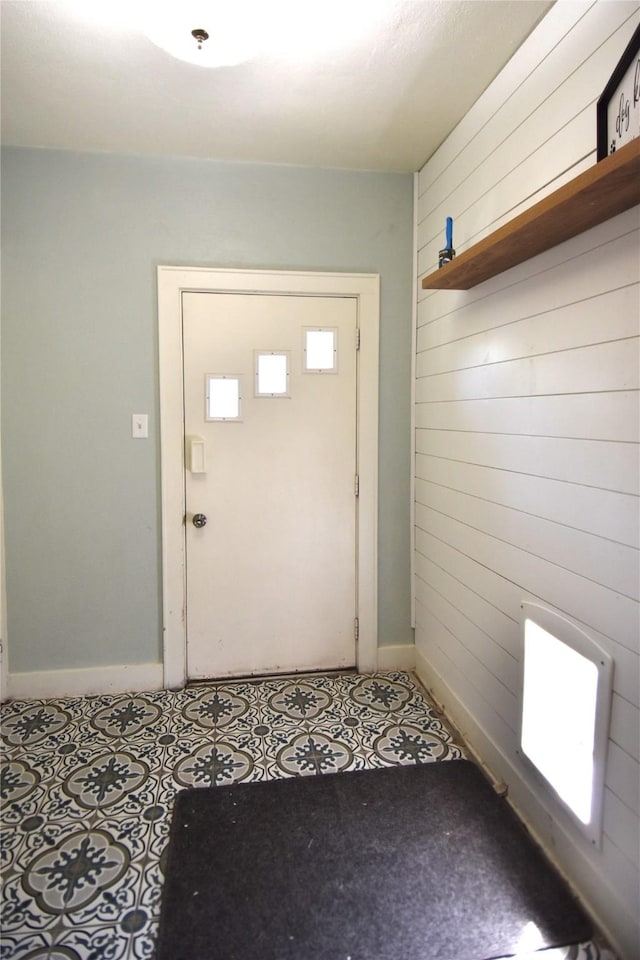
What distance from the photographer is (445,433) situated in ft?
7.47

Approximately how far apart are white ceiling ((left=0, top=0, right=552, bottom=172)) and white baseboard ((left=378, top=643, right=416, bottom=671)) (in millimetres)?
2450

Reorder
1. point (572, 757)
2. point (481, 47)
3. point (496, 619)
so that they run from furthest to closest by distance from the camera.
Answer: point (496, 619)
point (481, 47)
point (572, 757)

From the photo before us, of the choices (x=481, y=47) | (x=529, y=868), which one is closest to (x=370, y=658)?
(x=529, y=868)

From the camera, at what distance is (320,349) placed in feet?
8.30

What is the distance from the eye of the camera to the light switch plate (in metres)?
2.44

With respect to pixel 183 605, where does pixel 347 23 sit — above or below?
above

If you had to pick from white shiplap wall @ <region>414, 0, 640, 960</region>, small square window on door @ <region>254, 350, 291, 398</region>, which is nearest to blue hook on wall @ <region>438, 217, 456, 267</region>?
white shiplap wall @ <region>414, 0, 640, 960</region>

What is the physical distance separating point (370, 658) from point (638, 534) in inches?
69.8

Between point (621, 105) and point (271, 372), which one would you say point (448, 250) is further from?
point (271, 372)

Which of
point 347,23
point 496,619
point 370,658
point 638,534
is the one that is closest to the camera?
point 638,534

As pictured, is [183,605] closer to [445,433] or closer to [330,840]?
[330,840]

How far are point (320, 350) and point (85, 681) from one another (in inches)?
79.0

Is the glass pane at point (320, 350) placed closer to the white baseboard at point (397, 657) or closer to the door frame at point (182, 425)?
the door frame at point (182, 425)

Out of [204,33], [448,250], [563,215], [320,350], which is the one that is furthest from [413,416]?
[204,33]
